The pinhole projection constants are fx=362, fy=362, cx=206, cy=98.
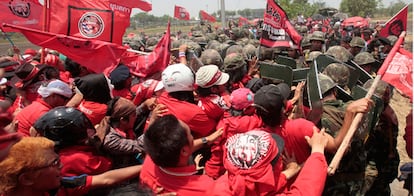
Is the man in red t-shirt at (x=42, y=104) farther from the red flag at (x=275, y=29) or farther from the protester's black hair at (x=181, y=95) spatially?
the red flag at (x=275, y=29)

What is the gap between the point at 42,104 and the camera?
3.57 m

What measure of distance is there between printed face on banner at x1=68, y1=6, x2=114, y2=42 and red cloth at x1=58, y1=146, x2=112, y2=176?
2966 millimetres

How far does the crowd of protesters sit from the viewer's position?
208cm

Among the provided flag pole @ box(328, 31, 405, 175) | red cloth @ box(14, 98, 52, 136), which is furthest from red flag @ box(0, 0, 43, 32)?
flag pole @ box(328, 31, 405, 175)

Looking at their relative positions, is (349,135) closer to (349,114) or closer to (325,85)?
(349,114)

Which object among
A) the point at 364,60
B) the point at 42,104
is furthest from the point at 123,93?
the point at 364,60

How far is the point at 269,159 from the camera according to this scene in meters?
2.08

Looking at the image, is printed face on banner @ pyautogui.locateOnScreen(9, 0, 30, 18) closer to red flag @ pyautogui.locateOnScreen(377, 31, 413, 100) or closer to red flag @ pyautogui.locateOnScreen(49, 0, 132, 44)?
red flag @ pyautogui.locateOnScreen(49, 0, 132, 44)

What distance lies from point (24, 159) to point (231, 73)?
3.33 metres

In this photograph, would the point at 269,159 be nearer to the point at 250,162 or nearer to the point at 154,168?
the point at 250,162

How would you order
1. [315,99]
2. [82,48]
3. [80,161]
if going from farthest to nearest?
[82,48] < [315,99] < [80,161]

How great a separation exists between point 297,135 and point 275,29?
3.56m

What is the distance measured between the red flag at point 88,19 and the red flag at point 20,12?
4.55 ft

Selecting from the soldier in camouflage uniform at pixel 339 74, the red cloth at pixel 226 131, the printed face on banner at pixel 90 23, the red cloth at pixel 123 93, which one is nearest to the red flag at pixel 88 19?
the printed face on banner at pixel 90 23
